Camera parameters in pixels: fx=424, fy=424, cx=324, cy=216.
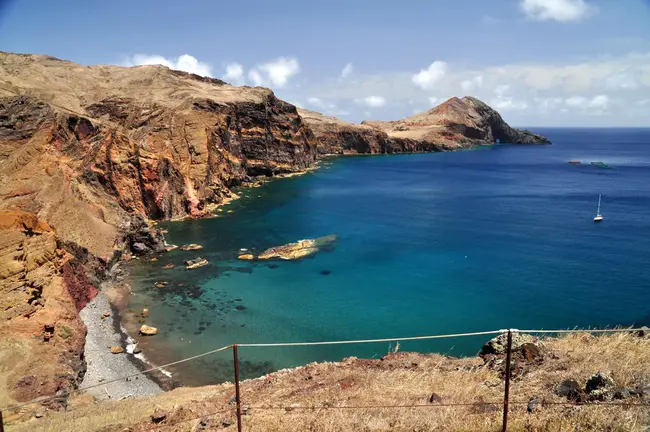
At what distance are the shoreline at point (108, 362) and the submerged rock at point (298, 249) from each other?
1656 cm

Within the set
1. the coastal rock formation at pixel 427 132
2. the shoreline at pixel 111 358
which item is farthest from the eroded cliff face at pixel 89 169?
the coastal rock formation at pixel 427 132

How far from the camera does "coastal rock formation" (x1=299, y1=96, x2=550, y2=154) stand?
5787 inches

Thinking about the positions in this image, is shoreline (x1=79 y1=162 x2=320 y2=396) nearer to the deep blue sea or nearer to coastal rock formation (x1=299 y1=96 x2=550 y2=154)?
the deep blue sea

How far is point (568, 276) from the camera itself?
3769 cm

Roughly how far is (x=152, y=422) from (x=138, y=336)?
54.1ft

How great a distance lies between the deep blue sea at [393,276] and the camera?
29094mm

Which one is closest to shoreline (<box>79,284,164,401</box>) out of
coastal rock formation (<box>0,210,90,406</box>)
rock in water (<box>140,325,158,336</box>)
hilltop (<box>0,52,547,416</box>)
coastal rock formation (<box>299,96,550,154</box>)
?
rock in water (<box>140,325,158,336</box>)

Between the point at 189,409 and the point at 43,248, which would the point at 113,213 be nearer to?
the point at 43,248

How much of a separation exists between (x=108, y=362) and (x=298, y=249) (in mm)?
23720

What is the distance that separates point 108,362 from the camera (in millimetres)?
24484

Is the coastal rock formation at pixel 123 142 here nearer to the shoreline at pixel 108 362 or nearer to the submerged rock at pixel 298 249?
the shoreline at pixel 108 362

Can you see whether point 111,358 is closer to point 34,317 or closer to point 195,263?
point 34,317

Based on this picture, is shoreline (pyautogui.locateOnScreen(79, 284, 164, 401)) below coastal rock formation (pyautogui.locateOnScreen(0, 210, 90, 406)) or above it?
below

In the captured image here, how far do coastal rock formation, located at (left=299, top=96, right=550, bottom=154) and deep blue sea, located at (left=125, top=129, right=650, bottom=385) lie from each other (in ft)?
249
